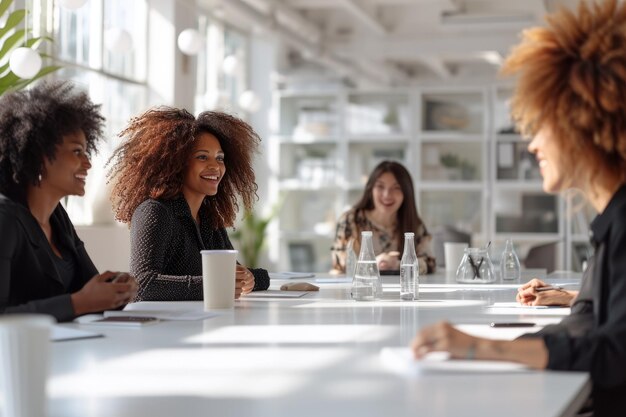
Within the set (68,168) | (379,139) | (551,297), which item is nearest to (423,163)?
(379,139)

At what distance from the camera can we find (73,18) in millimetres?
7043

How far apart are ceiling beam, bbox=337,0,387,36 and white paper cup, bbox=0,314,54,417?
786 cm

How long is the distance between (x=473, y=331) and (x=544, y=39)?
730mm

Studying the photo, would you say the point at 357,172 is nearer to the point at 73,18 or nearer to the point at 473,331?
the point at 73,18

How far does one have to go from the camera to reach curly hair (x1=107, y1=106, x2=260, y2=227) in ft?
11.0

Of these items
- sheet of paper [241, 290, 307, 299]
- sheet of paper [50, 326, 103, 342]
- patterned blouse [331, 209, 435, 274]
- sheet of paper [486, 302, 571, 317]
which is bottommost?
sheet of paper [50, 326, 103, 342]

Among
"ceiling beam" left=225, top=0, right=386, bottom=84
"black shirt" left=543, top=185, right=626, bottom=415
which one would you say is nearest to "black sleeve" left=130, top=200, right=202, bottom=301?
"black shirt" left=543, top=185, right=626, bottom=415

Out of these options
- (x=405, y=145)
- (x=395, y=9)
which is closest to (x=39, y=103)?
(x=405, y=145)

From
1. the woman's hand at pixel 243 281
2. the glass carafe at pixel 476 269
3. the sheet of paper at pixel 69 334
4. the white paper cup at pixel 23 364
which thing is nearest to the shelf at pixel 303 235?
the glass carafe at pixel 476 269

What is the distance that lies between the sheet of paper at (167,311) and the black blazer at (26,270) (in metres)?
0.15

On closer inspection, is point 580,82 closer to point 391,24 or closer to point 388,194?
point 388,194

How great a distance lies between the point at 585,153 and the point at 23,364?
99 cm

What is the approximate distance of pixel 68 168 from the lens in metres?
2.37

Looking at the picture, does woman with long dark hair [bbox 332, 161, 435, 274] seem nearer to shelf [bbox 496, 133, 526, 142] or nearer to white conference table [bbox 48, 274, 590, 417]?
white conference table [bbox 48, 274, 590, 417]
